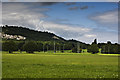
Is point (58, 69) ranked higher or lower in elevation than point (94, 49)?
lower

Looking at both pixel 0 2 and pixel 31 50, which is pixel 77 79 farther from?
pixel 31 50

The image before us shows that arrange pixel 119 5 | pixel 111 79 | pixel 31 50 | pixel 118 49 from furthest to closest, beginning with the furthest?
pixel 118 49, pixel 31 50, pixel 119 5, pixel 111 79

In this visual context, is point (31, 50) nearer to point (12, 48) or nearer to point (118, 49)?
point (12, 48)

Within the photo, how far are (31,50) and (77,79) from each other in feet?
503

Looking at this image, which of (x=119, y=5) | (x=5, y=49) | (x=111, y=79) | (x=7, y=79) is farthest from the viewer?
(x=5, y=49)

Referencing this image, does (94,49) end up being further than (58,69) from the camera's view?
Yes

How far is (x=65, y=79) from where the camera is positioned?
1850cm

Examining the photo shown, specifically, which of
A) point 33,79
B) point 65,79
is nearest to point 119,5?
point 65,79

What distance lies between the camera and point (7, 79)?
17906 millimetres

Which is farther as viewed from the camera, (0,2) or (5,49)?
(5,49)

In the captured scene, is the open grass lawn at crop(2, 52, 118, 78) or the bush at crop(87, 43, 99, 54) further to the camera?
the bush at crop(87, 43, 99, 54)

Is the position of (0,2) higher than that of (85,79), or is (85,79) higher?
(0,2)

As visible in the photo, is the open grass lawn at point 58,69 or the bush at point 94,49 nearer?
the open grass lawn at point 58,69

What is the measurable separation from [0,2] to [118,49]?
17926 centimetres
